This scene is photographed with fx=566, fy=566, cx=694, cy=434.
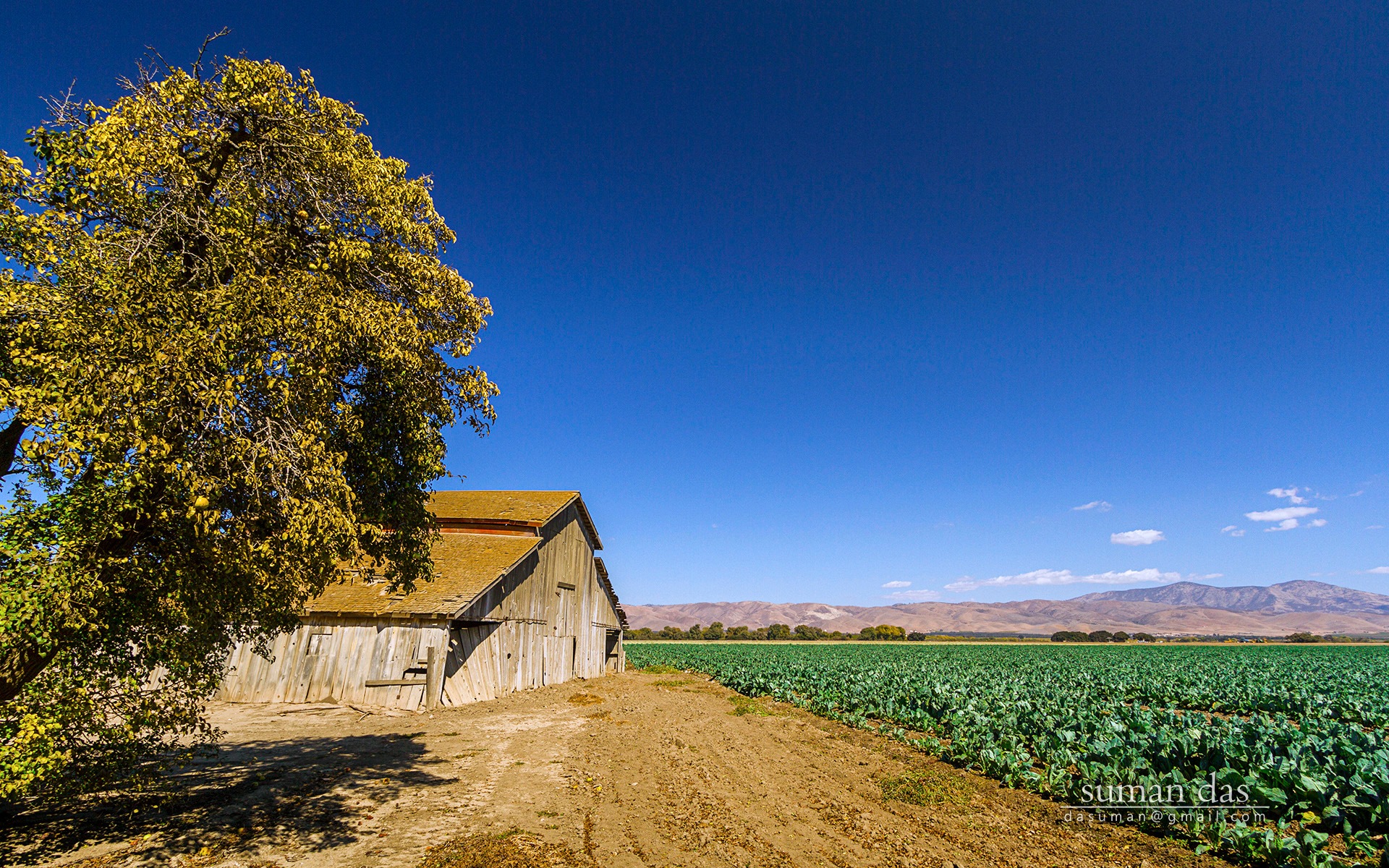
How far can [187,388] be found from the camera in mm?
6188

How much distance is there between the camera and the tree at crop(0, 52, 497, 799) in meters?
5.75

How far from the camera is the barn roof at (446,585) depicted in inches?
748

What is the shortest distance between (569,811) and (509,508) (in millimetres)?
20225

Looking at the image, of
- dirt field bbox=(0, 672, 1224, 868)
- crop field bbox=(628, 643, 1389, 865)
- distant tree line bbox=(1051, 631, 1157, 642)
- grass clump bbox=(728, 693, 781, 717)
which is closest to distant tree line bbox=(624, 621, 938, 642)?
distant tree line bbox=(1051, 631, 1157, 642)

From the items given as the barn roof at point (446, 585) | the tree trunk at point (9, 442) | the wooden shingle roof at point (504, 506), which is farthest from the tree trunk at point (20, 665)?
the wooden shingle roof at point (504, 506)

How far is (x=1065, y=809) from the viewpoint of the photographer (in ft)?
30.0

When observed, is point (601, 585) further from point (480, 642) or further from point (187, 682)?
point (187, 682)

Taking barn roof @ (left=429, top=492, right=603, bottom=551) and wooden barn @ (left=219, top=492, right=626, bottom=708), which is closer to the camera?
wooden barn @ (left=219, top=492, right=626, bottom=708)

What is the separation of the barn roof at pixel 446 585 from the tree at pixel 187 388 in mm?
9754

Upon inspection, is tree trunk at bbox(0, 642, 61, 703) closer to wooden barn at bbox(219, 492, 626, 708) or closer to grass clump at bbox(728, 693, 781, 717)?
wooden barn at bbox(219, 492, 626, 708)

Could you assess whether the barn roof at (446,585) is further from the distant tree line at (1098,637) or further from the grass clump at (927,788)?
the distant tree line at (1098,637)

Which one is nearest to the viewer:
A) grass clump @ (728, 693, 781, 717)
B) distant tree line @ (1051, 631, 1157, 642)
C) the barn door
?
grass clump @ (728, 693, 781, 717)

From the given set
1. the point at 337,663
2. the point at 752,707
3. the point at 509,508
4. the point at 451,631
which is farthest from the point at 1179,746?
the point at 509,508

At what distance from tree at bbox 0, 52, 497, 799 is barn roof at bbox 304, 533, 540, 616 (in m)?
9.75
